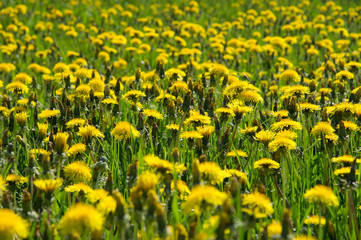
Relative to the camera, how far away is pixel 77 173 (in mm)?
2119

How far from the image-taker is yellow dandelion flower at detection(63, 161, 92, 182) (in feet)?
6.95

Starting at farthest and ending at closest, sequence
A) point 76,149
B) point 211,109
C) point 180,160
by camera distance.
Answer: point 211,109, point 180,160, point 76,149

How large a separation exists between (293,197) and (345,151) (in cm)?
58

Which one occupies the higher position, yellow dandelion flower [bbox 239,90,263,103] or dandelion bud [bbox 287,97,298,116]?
A: yellow dandelion flower [bbox 239,90,263,103]

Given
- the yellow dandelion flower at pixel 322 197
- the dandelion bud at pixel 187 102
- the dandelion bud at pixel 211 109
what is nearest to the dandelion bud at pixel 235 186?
the yellow dandelion flower at pixel 322 197

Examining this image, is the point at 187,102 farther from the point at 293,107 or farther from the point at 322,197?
the point at 322,197

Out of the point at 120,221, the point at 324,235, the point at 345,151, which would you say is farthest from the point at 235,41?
the point at 120,221

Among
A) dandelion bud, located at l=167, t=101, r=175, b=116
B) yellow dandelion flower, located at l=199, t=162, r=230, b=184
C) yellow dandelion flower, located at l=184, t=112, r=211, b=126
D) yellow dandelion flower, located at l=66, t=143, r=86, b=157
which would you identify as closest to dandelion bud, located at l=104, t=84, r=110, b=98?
dandelion bud, located at l=167, t=101, r=175, b=116

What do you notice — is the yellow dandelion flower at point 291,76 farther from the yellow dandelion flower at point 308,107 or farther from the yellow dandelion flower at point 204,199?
the yellow dandelion flower at point 204,199

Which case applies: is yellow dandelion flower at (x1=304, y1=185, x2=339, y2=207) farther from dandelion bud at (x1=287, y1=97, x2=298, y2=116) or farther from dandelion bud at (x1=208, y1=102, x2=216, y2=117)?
dandelion bud at (x1=208, y1=102, x2=216, y2=117)

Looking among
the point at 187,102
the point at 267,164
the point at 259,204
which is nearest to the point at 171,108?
the point at 187,102

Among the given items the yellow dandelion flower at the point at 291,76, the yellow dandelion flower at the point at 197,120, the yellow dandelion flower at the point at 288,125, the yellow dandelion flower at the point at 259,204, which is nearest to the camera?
the yellow dandelion flower at the point at 259,204

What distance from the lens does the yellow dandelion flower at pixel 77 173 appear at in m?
2.12

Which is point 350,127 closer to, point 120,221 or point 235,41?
point 120,221
